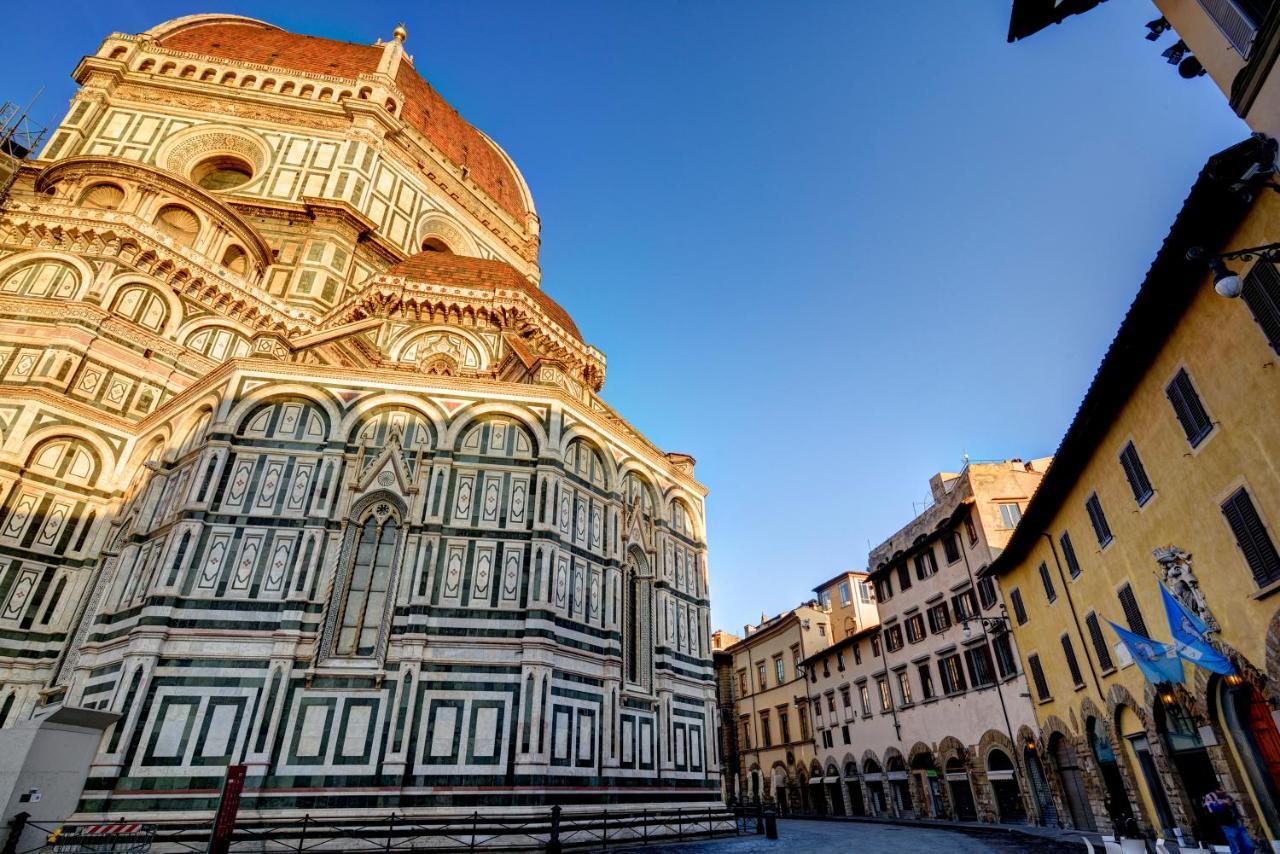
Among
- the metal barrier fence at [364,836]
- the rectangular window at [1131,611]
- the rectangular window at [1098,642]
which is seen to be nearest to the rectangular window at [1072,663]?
the rectangular window at [1098,642]

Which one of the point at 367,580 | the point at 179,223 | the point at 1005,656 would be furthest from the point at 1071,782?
the point at 179,223

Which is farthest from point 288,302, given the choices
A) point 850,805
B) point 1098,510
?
point 850,805

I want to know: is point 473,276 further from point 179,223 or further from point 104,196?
point 104,196

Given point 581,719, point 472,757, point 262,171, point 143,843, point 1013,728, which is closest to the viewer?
point 143,843

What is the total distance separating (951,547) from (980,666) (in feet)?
15.5

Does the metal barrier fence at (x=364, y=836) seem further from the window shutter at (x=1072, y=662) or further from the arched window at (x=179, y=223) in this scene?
the arched window at (x=179, y=223)

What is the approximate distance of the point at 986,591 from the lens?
24734 millimetres

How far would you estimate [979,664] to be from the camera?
25.0m

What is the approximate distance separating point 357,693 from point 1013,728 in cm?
2084

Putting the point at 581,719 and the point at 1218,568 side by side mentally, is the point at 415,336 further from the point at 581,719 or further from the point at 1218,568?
the point at 1218,568

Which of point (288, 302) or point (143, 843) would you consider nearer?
point (143, 843)

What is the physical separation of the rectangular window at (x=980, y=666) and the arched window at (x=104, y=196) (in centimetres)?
3506

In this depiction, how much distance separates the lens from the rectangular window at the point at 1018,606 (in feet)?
69.5

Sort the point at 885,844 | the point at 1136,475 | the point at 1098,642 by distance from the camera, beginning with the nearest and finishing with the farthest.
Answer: the point at 1136,475 < the point at 1098,642 < the point at 885,844
